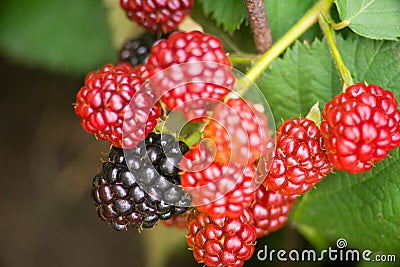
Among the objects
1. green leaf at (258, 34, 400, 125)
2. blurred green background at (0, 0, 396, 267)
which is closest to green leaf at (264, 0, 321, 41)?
green leaf at (258, 34, 400, 125)

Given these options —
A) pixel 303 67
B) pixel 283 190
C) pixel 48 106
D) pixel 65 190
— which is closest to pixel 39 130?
pixel 48 106

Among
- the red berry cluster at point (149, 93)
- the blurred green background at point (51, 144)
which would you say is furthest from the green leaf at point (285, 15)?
the blurred green background at point (51, 144)

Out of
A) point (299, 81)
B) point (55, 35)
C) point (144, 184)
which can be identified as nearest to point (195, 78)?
point (144, 184)

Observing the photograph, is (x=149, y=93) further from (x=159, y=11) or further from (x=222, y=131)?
(x=159, y=11)

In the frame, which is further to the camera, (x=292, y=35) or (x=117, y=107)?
(x=292, y=35)

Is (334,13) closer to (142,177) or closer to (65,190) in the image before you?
(142,177)

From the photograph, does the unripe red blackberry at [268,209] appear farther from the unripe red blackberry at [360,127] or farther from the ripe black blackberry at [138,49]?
the ripe black blackberry at [138,49]
